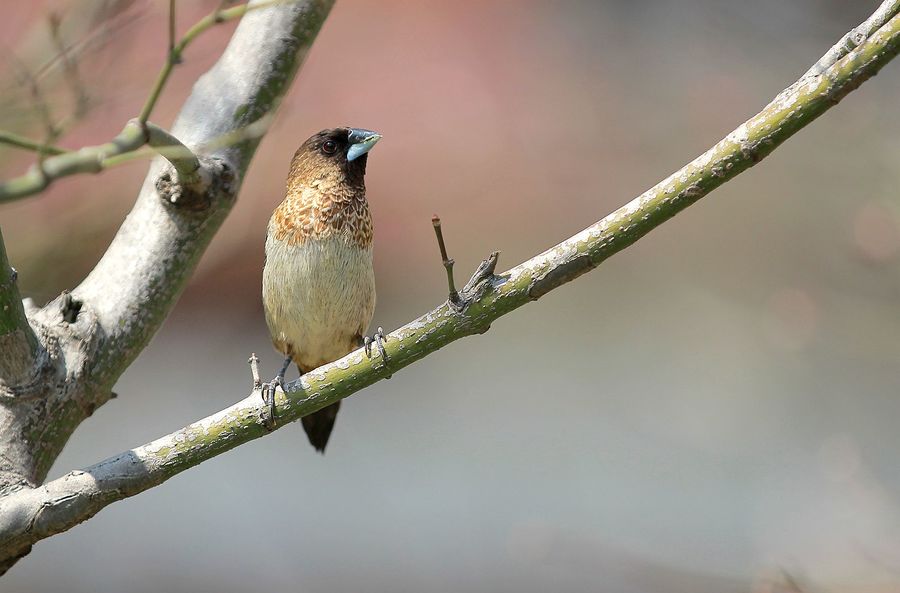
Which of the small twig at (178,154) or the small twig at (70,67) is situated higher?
the small twig at (70,67)

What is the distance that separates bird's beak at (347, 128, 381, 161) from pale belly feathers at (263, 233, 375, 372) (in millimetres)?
360

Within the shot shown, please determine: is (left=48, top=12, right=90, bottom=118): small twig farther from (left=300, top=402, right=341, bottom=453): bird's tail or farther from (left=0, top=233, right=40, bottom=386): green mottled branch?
(left=300, top=402, right=341, bottom=453): bird's tail

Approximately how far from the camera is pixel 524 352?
26.4ft

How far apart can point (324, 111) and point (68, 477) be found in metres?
5.11

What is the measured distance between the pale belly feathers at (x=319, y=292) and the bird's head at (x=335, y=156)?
0.28m

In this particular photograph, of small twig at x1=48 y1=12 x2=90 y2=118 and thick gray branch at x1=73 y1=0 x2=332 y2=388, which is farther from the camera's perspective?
thick gray branch at x1=73 y1=0 x2=332 y2=388

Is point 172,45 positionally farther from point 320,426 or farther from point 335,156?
point 320,426

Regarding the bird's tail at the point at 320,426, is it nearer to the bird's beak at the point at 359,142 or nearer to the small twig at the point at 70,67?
the bird's beak at the point at 359,142

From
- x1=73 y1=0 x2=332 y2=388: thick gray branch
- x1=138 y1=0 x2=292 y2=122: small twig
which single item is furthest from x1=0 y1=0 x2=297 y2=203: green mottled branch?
x1=73 y1=0 x2=332 y2=388: thick gray branch

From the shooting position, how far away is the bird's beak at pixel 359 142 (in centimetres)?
388

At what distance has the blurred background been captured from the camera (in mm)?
6738

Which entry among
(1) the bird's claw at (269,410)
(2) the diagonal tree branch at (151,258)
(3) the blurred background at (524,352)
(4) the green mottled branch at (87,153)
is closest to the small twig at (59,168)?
(4) the green mottled branch at (87,153)

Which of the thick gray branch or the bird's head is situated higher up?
the bird's head

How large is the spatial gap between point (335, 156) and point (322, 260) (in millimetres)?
468
